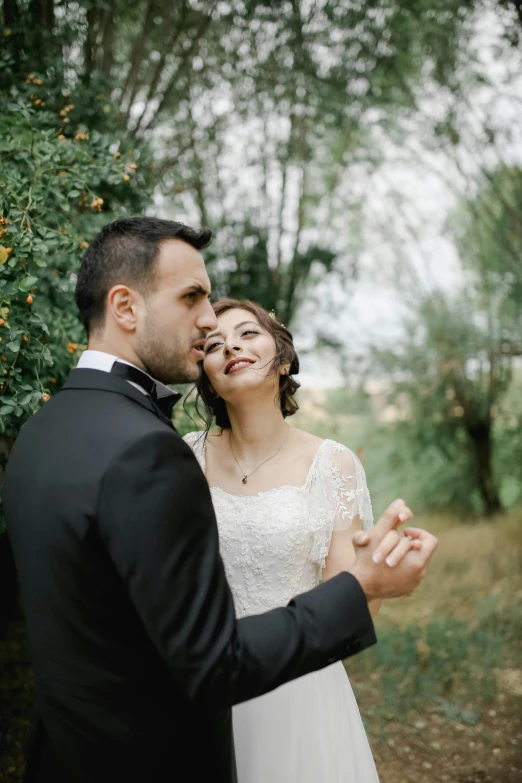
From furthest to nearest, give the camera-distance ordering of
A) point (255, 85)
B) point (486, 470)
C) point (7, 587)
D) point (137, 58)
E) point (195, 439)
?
point (486, 470), point (255, 85), point (137, 58), point (7, 587), point (195, 439)

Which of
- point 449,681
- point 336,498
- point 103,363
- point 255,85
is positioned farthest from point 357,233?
point 103,363

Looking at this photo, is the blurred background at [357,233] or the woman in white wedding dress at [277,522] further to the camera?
the blurred background at [357,233]

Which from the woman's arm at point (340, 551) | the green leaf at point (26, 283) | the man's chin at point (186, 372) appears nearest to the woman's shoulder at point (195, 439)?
the woman's arm at point (340, 551)

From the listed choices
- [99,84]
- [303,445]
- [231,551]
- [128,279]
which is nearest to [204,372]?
[303,445]

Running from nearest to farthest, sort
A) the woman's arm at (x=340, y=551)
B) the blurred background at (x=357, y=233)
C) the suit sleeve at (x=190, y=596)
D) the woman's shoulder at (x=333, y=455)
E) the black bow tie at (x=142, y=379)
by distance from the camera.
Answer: the suit sleeve at (x=190, y=596)
the black bow tie at (x=142, y=379)
the woman's arm at (x=340, y=551)
the woman's shoulder at (x=333, y=455)
the blurred background at (x=357, y=233)

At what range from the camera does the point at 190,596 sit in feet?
3.62

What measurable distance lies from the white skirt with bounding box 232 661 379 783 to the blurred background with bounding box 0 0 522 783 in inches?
50.1

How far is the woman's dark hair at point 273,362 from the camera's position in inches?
95.2

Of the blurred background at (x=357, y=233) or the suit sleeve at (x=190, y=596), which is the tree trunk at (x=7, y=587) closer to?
the blurred background at (x=357, y=233)

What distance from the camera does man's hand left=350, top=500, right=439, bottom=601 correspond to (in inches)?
48.6

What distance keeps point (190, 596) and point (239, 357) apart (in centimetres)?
127

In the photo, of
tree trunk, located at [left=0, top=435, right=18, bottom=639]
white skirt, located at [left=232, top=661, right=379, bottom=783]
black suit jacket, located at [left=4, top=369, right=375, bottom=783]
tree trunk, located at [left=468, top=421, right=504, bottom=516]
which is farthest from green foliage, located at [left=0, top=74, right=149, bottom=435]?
tree trunk, located at [left=468, top=421, right=504, bottom=516]

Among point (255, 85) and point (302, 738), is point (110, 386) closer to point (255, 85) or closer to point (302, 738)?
point (302, 738)

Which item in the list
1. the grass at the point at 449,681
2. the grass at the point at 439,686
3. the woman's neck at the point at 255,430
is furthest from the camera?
the grass at the point at 449,681
